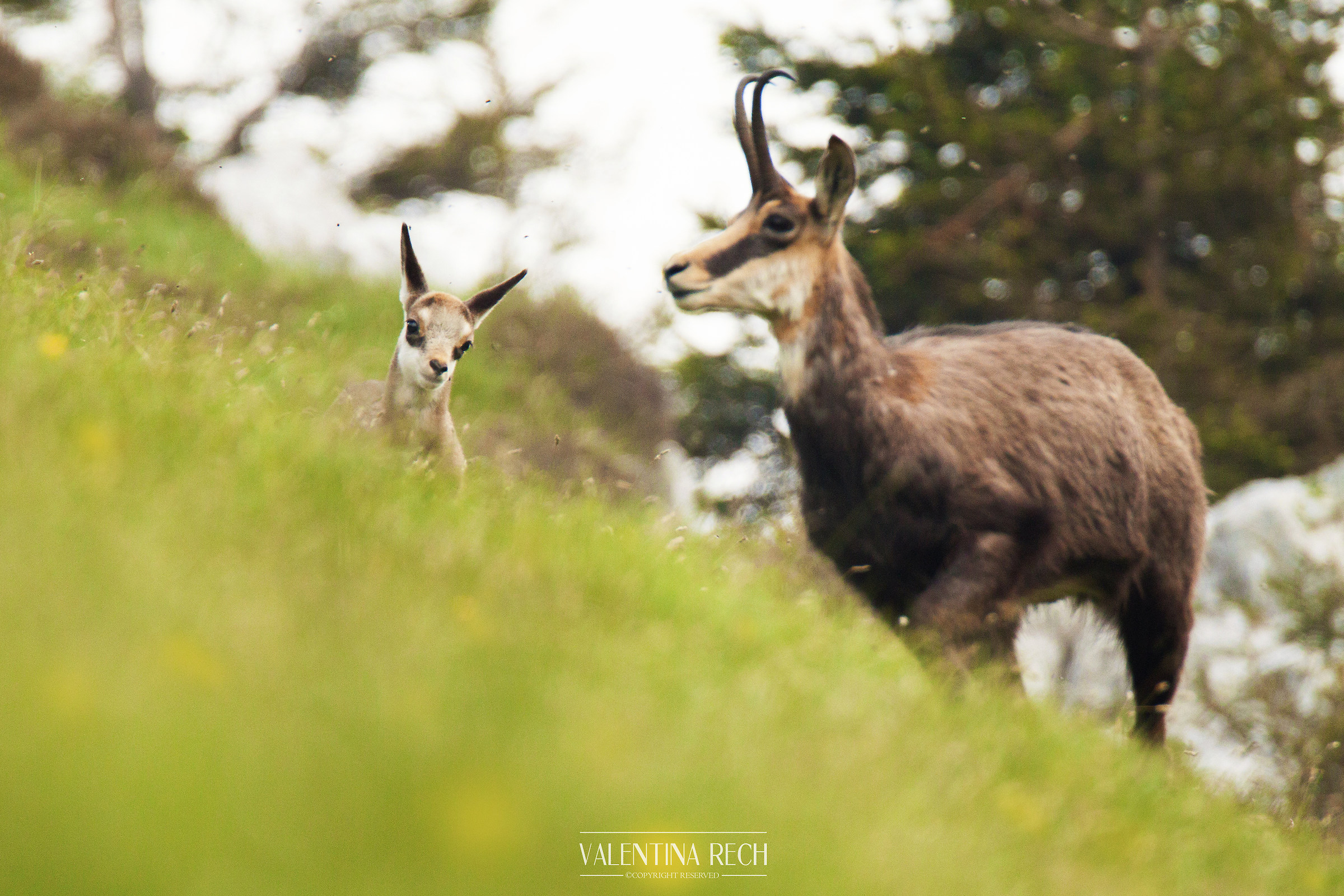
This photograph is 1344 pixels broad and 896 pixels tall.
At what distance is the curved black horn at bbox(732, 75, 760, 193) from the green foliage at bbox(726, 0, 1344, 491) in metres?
8.67

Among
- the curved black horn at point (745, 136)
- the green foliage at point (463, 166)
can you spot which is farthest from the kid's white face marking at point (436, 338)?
the green foliage at point (463, 166)

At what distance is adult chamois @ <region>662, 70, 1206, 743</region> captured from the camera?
5.16m

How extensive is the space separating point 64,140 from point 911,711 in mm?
15099

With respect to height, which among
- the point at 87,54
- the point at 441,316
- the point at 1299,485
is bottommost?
the point at 1299,485

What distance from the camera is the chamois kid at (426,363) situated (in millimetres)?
4832

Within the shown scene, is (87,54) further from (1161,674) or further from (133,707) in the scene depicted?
(133,707)

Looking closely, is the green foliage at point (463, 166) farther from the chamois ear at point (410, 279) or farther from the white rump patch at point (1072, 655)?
the chamois ear at point (410, 279)

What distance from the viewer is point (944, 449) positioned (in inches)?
205

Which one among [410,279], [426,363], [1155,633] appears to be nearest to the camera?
[426,363]

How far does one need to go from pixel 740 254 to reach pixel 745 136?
0.72 metres

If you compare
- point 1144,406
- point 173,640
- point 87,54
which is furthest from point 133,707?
point 87,54

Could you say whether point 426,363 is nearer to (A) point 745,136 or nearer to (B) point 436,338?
(B) point 436,338

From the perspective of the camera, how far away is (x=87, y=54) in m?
21.0

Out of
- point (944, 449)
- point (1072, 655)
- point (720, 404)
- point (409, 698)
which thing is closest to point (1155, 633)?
point (944, 449)
